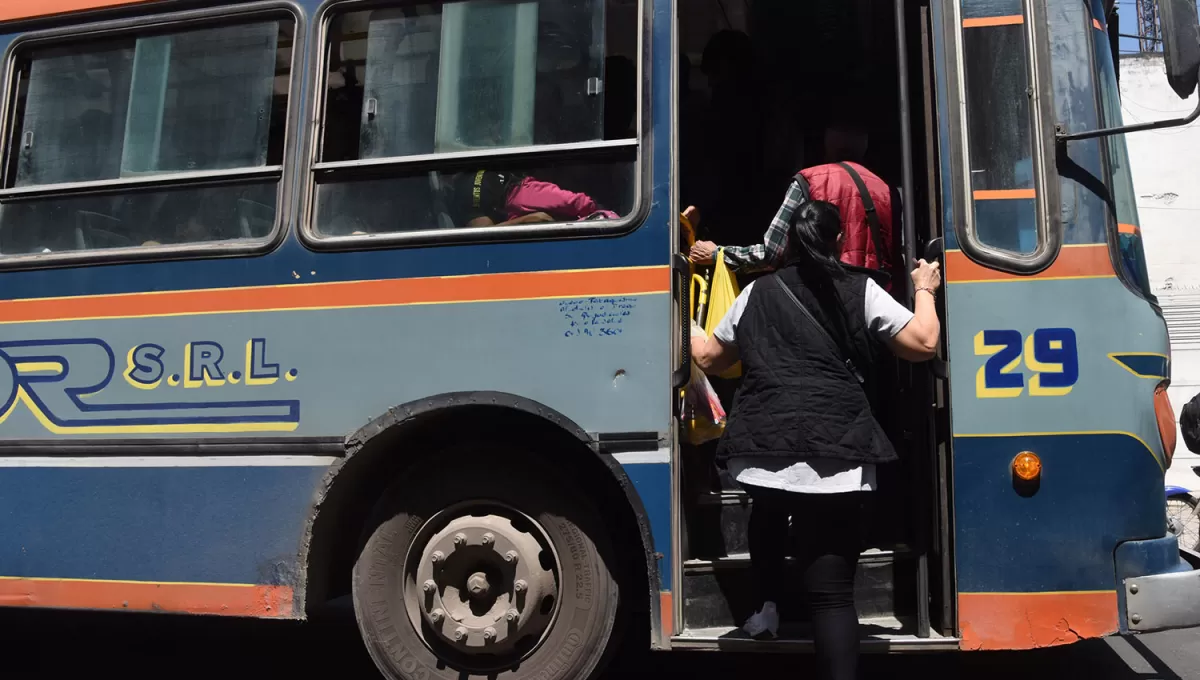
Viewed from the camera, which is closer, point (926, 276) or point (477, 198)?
point (926, 276)

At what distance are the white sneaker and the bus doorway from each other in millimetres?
48

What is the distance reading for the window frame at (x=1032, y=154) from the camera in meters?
3.30

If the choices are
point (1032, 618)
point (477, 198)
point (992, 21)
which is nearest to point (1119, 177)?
point (992, 21)

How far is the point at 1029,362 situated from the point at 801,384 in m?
0.83

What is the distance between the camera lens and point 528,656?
11.9 feet

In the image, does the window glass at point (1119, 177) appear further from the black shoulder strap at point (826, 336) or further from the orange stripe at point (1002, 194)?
the black shoulder strap at point (826, 336)

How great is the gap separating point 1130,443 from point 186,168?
370 centimetres

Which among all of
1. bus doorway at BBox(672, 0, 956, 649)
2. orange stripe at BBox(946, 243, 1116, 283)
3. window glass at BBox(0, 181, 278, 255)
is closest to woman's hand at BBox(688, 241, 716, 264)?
bus doorway at BBox(672, 0, 956, 649)

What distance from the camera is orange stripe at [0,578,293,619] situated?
371 cm

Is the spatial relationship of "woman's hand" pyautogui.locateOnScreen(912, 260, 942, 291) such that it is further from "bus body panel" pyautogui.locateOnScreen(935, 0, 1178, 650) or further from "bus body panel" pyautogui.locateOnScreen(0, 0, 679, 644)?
"bus body panel" pyautogui.locateOnScreen(0, 0, 679, 644)

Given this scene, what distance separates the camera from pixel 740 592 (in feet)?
11.8

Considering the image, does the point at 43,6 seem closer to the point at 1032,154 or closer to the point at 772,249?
the point at 772,249

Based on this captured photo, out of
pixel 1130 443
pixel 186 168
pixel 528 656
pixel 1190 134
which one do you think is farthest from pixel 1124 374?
pixel 1190 134

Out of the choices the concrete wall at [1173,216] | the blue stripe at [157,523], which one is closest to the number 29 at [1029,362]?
the blue stripe at [157,523]
